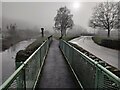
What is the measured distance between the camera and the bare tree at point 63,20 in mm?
65312

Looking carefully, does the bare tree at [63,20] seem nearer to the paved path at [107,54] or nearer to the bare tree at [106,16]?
the bare tree at [106,16]

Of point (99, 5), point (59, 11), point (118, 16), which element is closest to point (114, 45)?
point (118, 16)

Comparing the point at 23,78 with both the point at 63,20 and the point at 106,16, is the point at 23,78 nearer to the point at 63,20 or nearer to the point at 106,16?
the point at 106,16

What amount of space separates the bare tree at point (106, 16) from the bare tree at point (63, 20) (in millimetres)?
15521

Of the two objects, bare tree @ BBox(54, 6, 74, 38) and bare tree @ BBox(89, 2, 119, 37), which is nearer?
bare tree @ BBox(89, 2, 119, 37)

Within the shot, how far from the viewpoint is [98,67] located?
3.89 metres

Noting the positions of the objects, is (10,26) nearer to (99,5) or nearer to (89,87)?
(99,5)

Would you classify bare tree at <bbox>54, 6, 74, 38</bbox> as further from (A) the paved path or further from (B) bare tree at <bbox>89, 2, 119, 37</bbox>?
(A) the paved path

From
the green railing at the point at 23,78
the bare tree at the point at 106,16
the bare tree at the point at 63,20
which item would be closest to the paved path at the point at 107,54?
the green railing at the point at 23,78

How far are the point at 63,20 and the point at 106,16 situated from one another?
19840 mm

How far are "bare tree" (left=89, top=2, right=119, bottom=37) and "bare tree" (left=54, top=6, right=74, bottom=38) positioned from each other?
1552 centimetres

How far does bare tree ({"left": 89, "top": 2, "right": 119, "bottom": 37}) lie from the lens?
48.3 m

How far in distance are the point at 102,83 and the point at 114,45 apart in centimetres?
2520

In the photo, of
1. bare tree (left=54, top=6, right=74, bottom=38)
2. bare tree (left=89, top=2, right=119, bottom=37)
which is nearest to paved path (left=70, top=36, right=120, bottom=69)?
bare tree (left=89, top=2, right=119, bottom=37)
